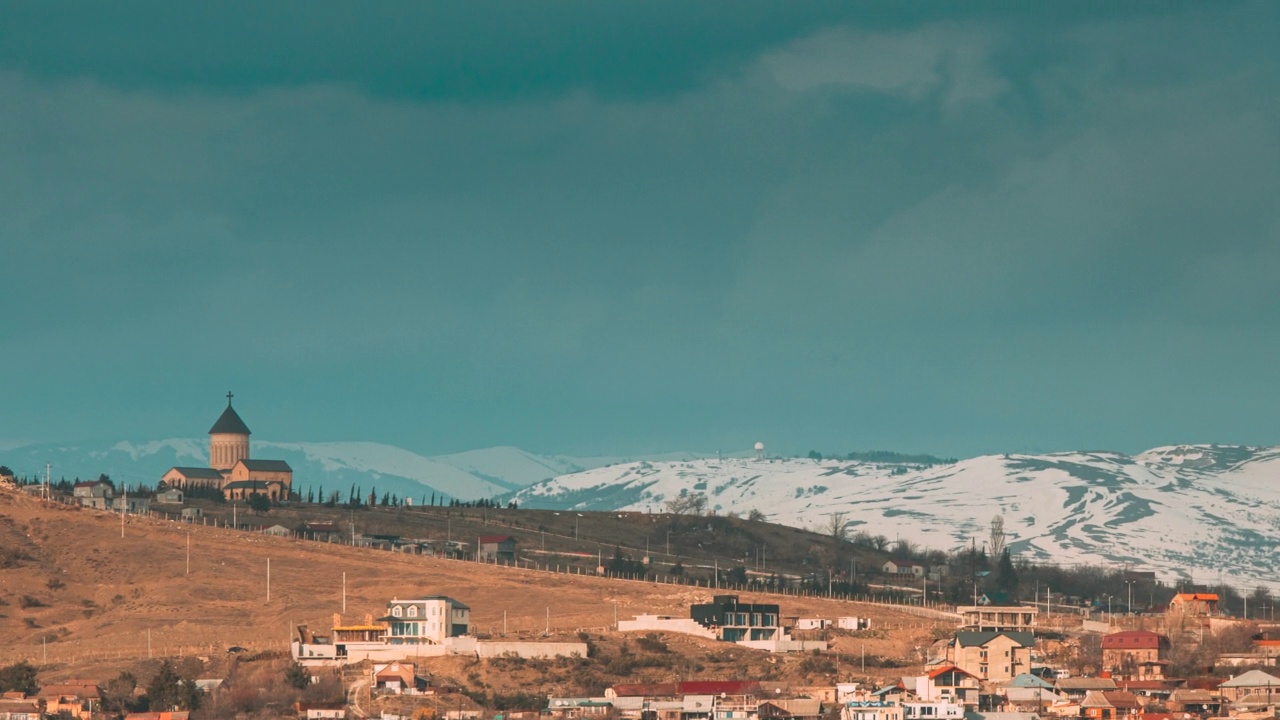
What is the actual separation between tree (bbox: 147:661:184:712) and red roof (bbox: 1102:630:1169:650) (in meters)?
47.8

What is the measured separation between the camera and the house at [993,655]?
388ft

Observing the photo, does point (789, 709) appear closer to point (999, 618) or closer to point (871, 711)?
point (871, 711)

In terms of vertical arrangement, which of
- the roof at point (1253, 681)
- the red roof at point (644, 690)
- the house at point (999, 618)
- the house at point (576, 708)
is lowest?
the house at point (576, 708)

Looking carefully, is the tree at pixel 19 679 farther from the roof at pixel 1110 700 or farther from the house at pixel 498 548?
the house at pixel 498 548

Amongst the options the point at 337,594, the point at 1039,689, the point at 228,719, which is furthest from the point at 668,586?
the point at 228,719

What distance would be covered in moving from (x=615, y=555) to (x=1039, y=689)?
259 feet

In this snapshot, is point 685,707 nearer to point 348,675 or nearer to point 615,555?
point 348,675

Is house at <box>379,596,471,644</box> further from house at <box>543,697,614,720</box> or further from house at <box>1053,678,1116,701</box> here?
house at <box>1053,678,1116,701</box>

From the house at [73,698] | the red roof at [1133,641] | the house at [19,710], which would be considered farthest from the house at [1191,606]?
the house at [19,710]

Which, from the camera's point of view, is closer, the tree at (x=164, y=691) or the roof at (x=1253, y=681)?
the tree at (x=164, y=691)

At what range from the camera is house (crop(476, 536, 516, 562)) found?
177 meters

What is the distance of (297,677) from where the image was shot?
361 feet

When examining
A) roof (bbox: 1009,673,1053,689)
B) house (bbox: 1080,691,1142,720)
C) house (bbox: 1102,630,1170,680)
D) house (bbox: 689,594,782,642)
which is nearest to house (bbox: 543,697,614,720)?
roof (bbox: 1009,673,1053,689)

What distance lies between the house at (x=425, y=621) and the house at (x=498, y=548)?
51.5 meters
